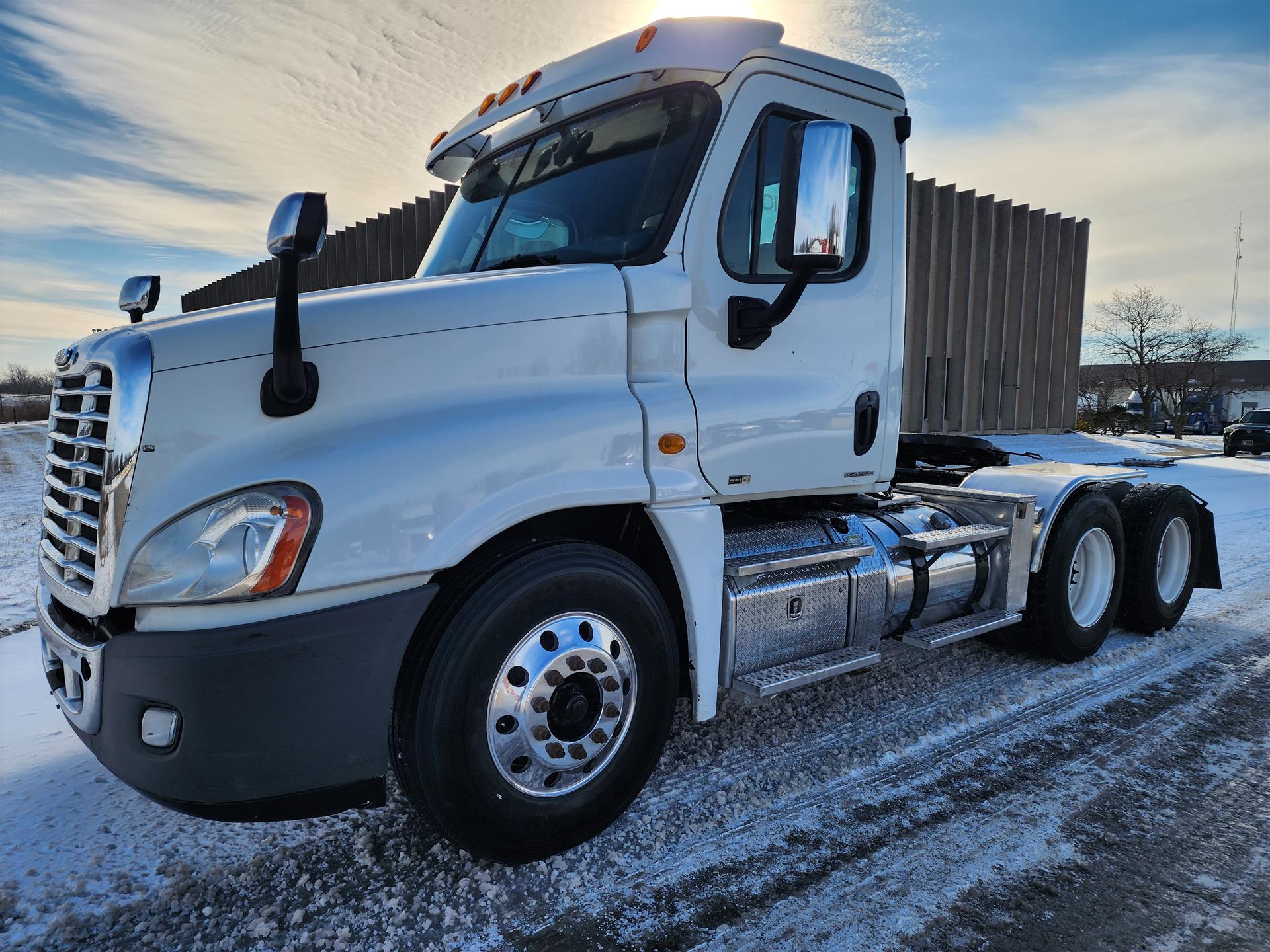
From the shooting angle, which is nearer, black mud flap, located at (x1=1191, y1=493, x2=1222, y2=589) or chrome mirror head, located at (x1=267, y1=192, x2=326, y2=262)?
chrome mirror head, located at (x1=267, y1=192, x2=326, y2=262)

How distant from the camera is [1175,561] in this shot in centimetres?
569

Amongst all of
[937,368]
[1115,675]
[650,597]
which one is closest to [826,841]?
[650,597]

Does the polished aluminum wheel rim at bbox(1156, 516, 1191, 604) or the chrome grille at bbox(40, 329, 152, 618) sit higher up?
the chrome grille at bbox(40, 329, 152, 618)

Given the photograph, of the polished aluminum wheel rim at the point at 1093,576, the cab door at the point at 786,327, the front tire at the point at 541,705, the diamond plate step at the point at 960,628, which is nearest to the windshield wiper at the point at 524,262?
the cab door at the point at 786,327

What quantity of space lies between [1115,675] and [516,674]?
3.81 meters

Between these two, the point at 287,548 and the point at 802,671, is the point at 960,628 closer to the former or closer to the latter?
the point at 802,671

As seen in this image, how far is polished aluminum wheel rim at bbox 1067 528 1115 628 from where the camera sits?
517 centimetres

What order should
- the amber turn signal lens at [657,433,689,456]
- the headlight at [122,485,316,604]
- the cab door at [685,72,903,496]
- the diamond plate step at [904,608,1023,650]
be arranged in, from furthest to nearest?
the diamond plate step at [904,608,1023,650]
the cab door at [685,72,903,496]
the amber turn signal lens at [657,433,689,456]
the headlight at [122,485,316,604]

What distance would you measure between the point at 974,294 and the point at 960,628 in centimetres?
1948

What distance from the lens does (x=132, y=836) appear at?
9.34 feet

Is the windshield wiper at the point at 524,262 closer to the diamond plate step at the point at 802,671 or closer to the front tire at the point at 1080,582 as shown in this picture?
the diamond plate step at the point at 802,671

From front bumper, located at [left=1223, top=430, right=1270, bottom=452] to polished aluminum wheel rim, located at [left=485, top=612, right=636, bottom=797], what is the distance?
28.9 m

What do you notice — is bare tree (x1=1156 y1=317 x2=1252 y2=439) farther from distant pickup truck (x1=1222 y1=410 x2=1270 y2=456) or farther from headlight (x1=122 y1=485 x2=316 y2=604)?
headlight (x1=122 y1=485 x2=316 y2=604)

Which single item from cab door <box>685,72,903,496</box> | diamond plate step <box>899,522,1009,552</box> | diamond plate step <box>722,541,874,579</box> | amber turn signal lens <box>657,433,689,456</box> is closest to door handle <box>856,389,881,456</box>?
cab door <box>685,72,903,496</box>
